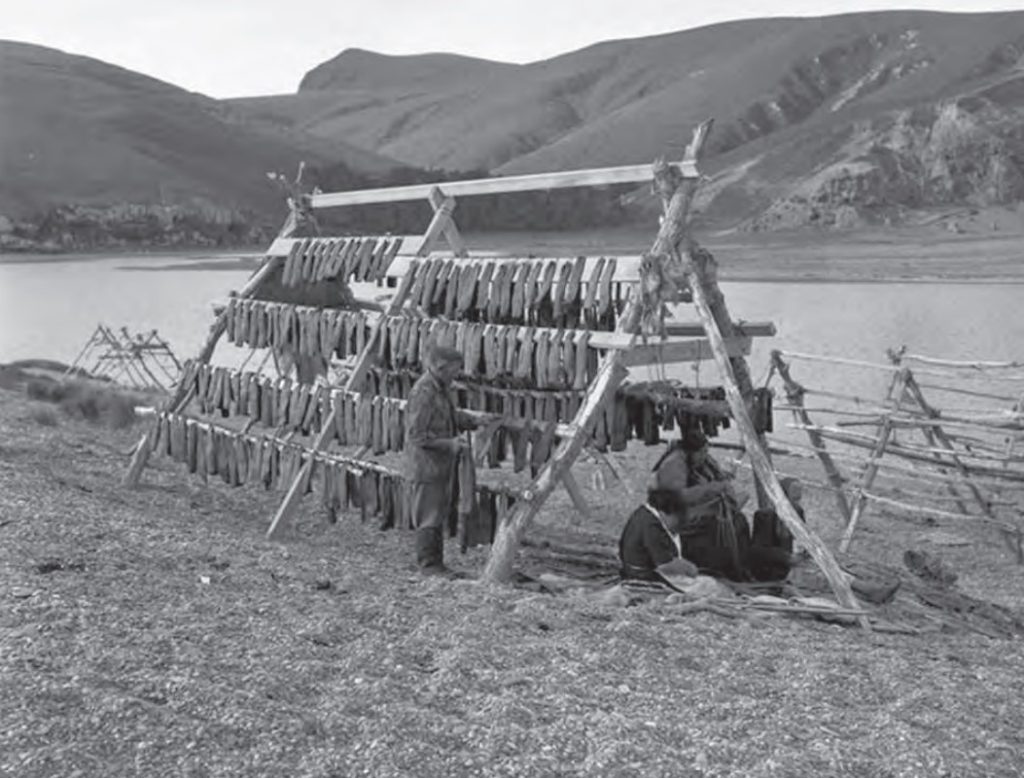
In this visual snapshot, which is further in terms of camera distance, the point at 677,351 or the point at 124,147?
the point at 124,147

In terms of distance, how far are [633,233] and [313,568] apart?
73.2m

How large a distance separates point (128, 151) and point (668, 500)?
117 meters

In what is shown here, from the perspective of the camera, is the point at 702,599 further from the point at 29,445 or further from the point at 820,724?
the point at 29,445

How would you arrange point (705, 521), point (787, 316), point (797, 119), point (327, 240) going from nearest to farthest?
point (705, 521) < point (327, 240) < point (787, 316) < point (797, 119)

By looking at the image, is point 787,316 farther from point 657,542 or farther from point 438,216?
point 657,542

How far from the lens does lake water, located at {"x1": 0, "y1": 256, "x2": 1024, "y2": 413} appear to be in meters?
33.4

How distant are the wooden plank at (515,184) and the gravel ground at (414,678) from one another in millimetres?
2656

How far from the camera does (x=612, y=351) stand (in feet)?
26.1

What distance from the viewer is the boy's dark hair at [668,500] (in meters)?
7.87

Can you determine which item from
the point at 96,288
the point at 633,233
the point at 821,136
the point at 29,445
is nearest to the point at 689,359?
the point at 29,445

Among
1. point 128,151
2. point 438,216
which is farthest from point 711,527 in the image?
point 128,151

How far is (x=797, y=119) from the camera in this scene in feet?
469

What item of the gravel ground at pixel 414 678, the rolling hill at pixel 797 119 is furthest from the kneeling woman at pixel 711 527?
the rolling hill at pixel 797 119

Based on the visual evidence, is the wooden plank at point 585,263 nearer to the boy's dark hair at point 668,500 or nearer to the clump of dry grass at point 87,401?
the boy's dark hair at point 668,500
